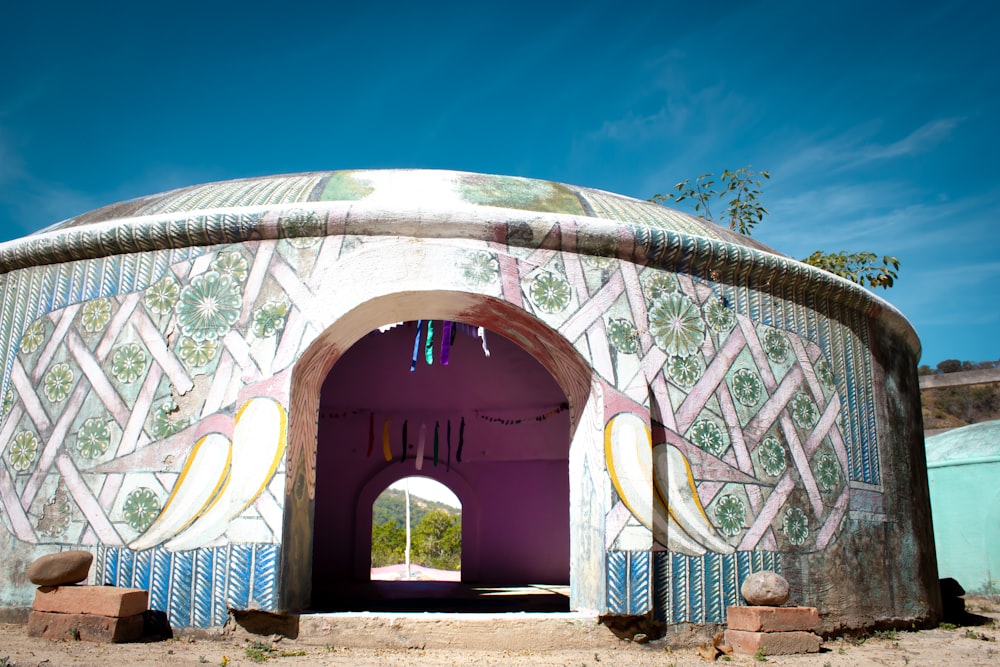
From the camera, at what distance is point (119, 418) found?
5285 mm

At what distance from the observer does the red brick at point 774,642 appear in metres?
4.99

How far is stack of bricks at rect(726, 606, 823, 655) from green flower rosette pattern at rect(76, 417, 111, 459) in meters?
3.78

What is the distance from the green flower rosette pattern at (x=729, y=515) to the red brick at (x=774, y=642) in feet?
2.05

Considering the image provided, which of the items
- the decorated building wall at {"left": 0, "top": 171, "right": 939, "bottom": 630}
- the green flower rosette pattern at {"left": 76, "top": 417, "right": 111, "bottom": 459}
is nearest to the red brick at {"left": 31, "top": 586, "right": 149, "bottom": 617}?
the decorated building wall at {"left": 0, "top": 171, "right": 939, "bottom": 630}

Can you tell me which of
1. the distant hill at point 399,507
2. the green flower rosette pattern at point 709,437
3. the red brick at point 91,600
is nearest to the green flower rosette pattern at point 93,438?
the red brick at point 91,600

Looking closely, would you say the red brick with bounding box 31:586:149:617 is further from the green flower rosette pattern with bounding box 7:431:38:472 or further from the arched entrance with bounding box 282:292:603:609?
the arched entrance with bounding box 282:292:603:609

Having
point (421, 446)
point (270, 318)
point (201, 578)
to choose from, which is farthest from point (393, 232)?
point (421, 446)

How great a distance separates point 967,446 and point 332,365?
26.8ft

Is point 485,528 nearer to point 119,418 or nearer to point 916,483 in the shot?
point 916,483

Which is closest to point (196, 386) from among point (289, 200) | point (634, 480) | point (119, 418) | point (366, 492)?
point (119, 418)

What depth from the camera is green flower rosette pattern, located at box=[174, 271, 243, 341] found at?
17.4 feet

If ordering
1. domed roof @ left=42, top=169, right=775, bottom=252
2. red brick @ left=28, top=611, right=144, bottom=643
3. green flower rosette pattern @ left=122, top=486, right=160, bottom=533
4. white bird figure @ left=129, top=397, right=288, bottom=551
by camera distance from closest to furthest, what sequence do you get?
1. red brick @ left=28, top=611, right=144, bottom=643
2. white bird figure @ left=129, top=397, right=288, bottom=551
3. green flower rosette pattern @ left=122, top=486, right=160, bottom=533
4. domed roof @ left=42, top=169, right=775, bottom=252

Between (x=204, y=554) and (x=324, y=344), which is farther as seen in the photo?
(x=324, y=344)

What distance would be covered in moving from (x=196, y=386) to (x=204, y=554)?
3.14ft
